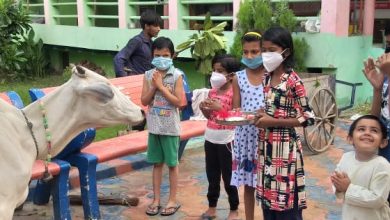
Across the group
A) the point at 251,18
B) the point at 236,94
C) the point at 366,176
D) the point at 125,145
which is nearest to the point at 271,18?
the point at 251,18

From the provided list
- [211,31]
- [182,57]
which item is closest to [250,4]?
[211,31]

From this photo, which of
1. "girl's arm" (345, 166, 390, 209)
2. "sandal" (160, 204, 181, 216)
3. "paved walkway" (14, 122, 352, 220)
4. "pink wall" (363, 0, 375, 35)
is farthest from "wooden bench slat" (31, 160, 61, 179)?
"pink wall" (363, 0, 375, 35)

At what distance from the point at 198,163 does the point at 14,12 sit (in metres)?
9.31

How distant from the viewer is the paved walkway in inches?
183

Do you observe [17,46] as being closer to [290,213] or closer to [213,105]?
[213,105]

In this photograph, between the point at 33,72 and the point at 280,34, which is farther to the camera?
the point at 33,72

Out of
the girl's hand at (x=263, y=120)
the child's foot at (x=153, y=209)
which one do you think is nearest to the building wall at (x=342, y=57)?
the child's foot at (x=153, y=209)

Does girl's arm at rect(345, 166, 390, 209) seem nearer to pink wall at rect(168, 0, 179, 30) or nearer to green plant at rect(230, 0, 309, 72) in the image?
green plant at rect(230, 0, 309, 72)

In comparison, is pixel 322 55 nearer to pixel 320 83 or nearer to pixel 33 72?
pixel 320 83

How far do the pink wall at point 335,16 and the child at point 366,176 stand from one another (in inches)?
214

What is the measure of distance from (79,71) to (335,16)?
18.9 feet

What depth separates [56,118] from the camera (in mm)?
3152

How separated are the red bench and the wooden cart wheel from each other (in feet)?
4.87

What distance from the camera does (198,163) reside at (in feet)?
20.6
